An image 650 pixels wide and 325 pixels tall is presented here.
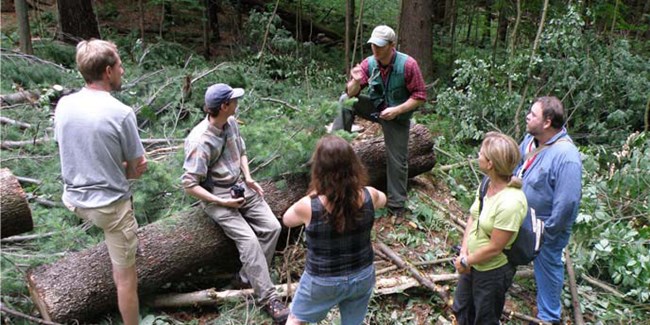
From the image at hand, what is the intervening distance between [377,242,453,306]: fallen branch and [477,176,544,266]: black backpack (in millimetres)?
1007

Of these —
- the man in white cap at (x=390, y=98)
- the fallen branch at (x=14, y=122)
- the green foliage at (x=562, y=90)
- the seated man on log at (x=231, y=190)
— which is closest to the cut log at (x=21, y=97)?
the fallen branch at (x=14, y=122)

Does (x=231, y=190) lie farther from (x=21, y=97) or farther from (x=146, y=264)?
(x=21, y=97)

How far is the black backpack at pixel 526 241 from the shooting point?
304cm

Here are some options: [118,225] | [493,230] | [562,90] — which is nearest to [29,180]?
[118,225]

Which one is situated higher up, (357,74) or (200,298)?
(357,74)

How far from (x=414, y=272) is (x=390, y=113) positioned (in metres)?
1.49

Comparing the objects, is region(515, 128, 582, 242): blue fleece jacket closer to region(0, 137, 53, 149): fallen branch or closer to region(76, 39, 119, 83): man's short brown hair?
region(76, 39, 119, 83): man's short brown hair

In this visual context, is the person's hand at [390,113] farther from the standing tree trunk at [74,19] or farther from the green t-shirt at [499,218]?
the standing tree trunk at [74,19]

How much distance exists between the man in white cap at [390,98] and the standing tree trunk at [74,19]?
679 cm

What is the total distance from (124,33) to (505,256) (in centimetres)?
1104

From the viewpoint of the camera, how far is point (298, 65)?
32.5 feet

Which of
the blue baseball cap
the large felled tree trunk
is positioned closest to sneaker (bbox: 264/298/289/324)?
the large felled tree trunk

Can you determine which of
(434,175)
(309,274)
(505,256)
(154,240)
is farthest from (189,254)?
(434,175)

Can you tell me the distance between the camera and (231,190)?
3842mm
